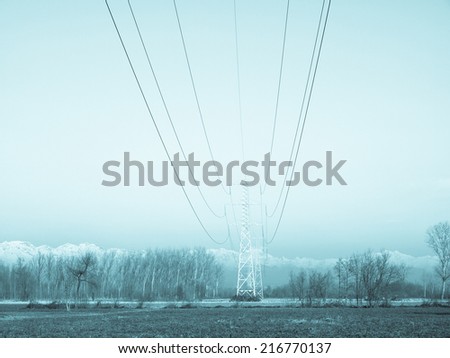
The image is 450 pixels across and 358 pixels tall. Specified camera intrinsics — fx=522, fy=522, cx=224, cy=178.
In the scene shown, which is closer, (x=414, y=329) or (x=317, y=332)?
(x=317, y=332)

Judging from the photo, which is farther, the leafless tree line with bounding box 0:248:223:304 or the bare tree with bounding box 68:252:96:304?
the leafless tree line with bounding box 0:248:223:304

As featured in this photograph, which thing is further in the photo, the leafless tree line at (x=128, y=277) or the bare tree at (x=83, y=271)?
the leafless tree line at (x=128, y=277)

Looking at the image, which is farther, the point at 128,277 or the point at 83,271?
the point at 128,277
